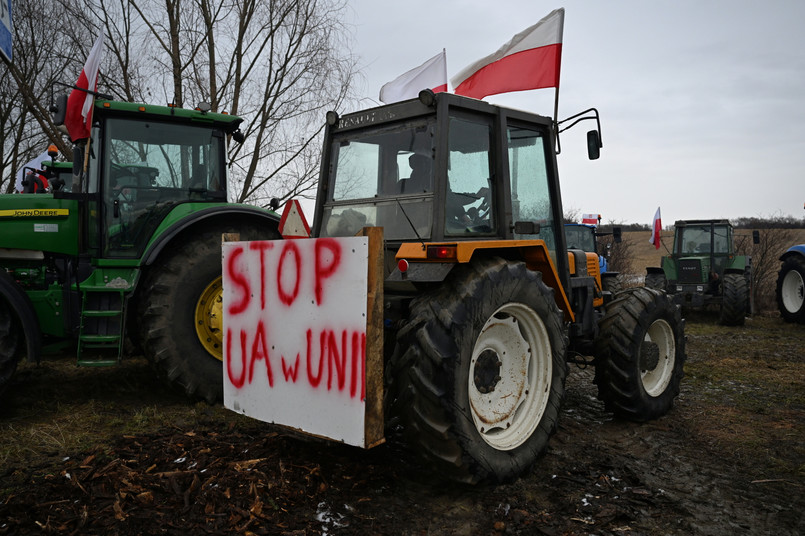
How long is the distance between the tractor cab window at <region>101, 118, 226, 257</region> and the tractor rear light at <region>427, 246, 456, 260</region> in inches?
130

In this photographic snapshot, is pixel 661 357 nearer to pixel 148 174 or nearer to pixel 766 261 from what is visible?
pixel 148 174

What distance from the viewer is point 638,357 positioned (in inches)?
178

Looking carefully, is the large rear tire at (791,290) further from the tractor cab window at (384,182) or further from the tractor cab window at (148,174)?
the tractor cab window at (148,174)

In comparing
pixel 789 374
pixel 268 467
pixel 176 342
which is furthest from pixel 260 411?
pixel 789 374

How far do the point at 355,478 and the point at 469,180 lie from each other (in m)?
1.95

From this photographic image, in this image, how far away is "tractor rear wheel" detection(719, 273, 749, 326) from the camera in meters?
11.3

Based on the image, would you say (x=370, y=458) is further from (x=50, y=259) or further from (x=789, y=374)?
(x=789, y=374)

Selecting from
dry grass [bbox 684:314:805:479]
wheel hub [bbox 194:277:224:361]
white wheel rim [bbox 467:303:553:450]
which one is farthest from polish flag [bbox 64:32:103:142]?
dry grass [bbox 684:314:805:479]

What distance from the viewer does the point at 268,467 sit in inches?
134

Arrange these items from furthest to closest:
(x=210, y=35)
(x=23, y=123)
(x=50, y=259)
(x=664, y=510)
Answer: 1. (x=23, y=123)
2. (x=210, y=35)
3. (x=50, y=259)
4. (x=664, y=510)

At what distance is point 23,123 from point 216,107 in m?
6.09

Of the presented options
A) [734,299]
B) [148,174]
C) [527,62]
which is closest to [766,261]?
[734,299]

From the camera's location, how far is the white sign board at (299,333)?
2.95 m

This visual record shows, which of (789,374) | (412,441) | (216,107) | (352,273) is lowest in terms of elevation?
(789,374)
